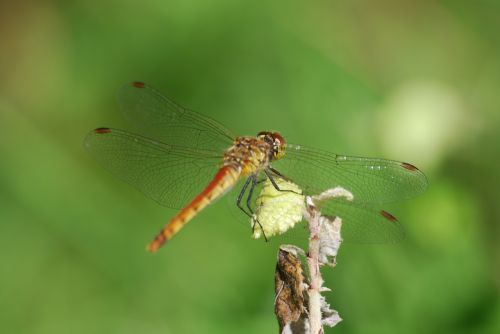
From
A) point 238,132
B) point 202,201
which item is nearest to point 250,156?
point 202,201

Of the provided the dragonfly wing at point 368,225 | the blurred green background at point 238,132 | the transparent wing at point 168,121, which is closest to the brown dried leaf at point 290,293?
the dragonfly wing at point 368,225

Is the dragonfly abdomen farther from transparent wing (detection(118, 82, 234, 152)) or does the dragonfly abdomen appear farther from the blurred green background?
the blurred green background

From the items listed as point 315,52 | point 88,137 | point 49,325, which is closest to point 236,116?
point 315,52

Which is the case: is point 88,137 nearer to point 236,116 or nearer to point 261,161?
point 261,161

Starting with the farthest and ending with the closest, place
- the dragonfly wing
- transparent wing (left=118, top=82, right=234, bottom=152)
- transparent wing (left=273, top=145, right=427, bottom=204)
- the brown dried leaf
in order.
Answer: transparent wing (left=118, top=82, right=234, bottom=152)
transparent wing (left=273, top=145, right=427, bottom=204)
the dragonfly wing
the brown dried leaf

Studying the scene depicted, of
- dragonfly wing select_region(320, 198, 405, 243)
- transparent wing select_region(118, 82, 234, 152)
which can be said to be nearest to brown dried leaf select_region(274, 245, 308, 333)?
dragonfly wing select_region(320, 198, 405, 243)

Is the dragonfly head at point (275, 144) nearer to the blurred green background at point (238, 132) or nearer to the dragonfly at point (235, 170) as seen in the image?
the dragonfly at point (235, 170)
